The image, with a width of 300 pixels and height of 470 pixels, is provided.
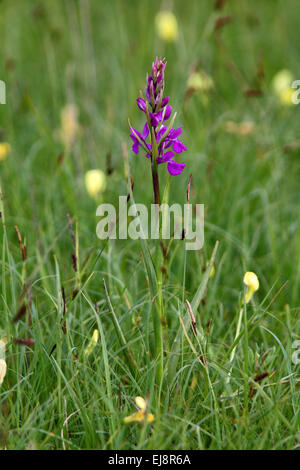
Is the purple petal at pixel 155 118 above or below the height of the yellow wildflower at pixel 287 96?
below

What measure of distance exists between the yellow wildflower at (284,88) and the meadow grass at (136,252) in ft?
0.21

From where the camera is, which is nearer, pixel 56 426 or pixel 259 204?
pixel 56 426

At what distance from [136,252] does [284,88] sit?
1.59 m

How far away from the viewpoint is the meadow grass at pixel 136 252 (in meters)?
1.37

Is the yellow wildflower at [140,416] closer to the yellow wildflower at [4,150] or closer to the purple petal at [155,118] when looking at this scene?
the purple petal at [155,118]

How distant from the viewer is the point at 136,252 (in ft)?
7.09

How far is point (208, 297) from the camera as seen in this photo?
1942mm

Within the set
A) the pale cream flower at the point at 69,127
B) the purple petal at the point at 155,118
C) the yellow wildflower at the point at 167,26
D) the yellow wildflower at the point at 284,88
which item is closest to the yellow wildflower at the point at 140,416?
the purple petal at the point at 155,118

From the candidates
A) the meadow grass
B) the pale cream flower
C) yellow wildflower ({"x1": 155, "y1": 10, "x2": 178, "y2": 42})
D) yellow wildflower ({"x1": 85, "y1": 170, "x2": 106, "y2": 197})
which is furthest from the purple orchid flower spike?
yellow wildflower ({"x1": 155, "y1": 10, "x2": 178, "y2": 42})

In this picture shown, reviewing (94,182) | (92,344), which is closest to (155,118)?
(92,344)

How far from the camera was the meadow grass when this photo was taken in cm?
137
